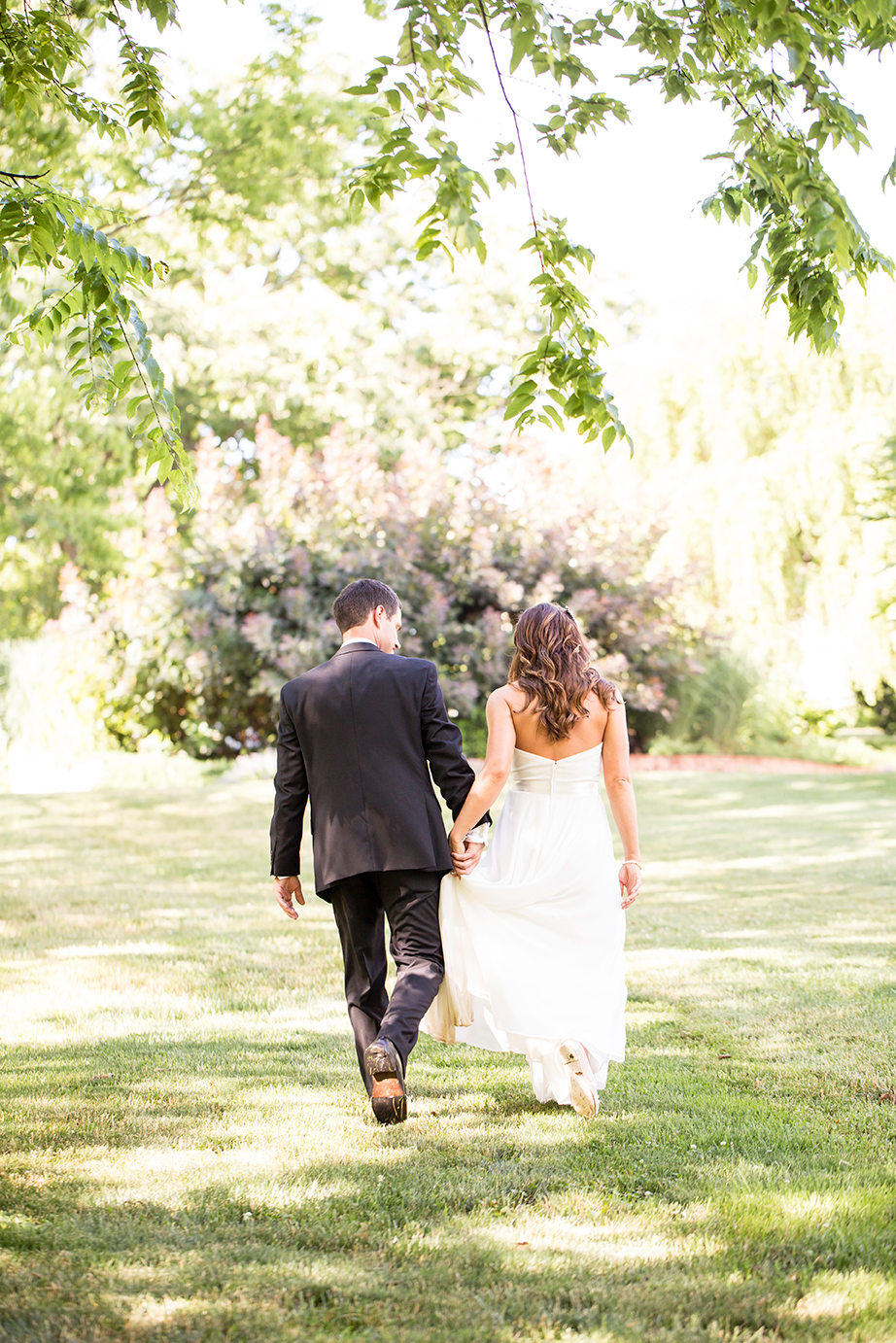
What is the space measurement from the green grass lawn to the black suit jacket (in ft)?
2.92

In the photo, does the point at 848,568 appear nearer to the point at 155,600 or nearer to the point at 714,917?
the point at 155,600

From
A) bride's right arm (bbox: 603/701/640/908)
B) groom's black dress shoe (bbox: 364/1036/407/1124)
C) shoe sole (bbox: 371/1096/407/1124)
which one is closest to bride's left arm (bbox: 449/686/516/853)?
bride's right arm (bbox: 603/701/640/908)

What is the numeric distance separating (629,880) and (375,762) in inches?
41.3

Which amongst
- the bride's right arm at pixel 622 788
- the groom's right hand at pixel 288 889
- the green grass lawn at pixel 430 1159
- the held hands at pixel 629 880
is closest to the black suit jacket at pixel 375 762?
the groom's right hand at pixel 288 889

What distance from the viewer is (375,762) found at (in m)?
4.07

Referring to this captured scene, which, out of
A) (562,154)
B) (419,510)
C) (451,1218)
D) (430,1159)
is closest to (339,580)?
(419,510)

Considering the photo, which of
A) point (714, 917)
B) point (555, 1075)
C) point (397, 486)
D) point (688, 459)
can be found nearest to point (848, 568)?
point (688, 459)

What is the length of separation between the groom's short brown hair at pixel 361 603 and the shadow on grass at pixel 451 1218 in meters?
1.70

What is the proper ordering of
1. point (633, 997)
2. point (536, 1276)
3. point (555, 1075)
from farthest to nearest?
point (633, 997) < point (555, 1075) < point (536, 1276)

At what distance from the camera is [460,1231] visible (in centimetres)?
305

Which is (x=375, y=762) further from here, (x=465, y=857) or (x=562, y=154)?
(x=562, y=154)

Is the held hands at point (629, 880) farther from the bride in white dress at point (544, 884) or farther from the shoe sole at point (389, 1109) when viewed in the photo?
the shoe sole at point (389, 1109)

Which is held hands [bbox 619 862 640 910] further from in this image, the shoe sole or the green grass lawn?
the shoe sole

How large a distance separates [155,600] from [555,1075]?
12303mm
